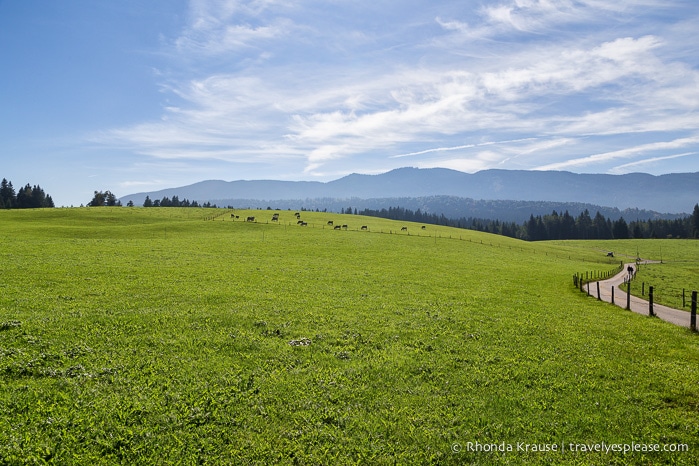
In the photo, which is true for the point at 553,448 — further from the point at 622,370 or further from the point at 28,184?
the point at 28,184

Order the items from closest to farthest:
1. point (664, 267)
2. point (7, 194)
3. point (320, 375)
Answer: point (320, 375) < point (664, 267) < point (7, 194)

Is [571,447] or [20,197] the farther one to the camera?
[20,197]

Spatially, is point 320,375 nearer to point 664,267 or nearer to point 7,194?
point 664,267

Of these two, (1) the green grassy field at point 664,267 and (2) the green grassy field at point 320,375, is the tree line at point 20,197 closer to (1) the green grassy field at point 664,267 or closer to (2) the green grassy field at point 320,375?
(2) the green grassy field at point 320,375

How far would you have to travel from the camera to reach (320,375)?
13961 millimetres

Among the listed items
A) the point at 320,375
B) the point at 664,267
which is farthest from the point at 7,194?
the point at 664,267

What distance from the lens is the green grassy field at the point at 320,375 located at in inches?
388

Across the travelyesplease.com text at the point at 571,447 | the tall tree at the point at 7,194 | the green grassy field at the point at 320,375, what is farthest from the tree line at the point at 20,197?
the travelyesplease.com text at the point at 571,447

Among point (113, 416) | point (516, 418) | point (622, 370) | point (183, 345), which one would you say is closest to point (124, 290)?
point (183, 345)

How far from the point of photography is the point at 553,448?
10.2m

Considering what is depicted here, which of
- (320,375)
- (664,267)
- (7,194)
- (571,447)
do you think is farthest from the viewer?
(7,194)

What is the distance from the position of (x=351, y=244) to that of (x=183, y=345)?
48210mm

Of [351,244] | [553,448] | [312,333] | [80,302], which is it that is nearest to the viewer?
[553,448]

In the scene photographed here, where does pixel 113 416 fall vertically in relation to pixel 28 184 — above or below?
below
